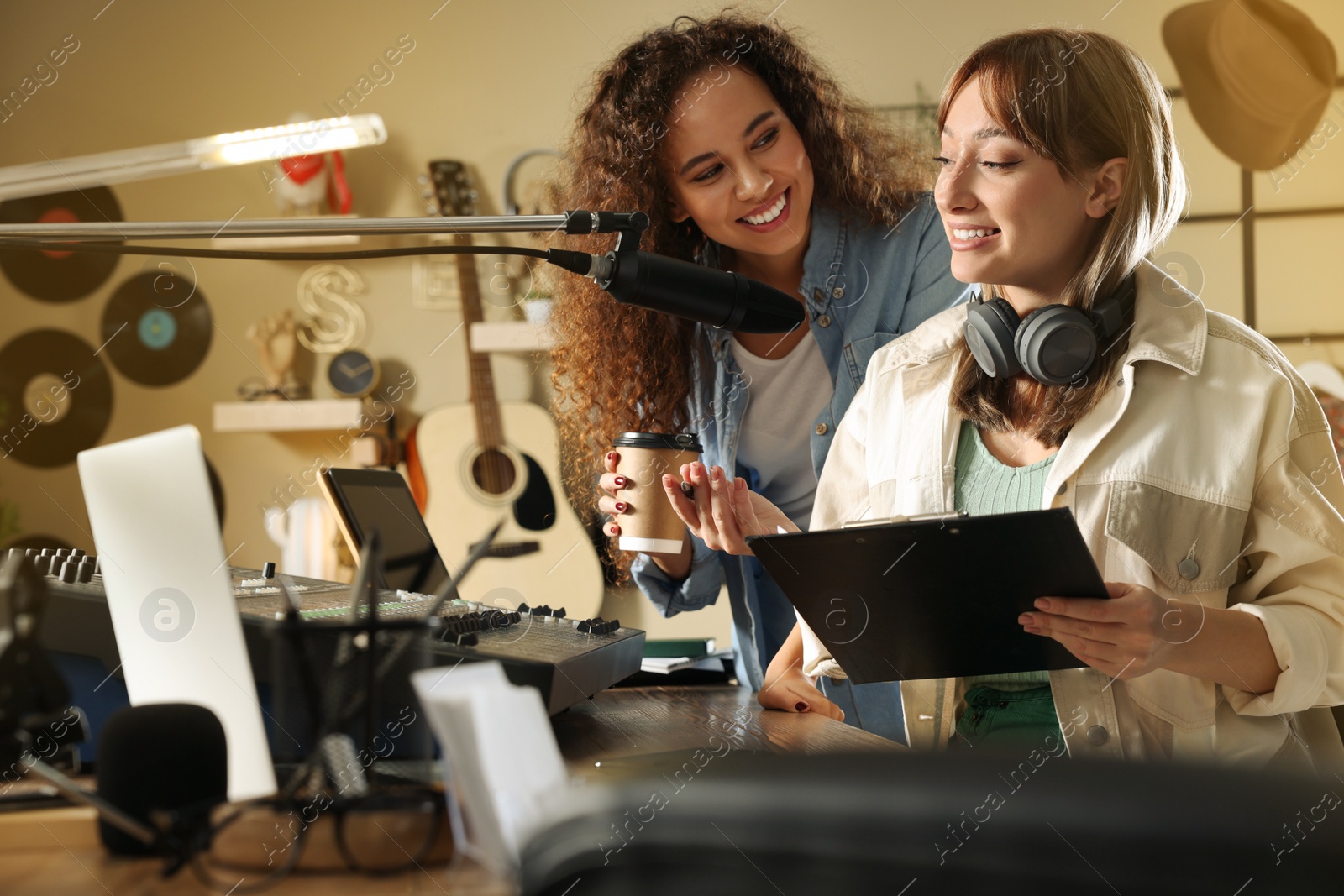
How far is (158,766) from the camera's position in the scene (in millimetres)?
358

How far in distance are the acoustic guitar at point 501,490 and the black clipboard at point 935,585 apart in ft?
5.58

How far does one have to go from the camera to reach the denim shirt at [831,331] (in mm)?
1489

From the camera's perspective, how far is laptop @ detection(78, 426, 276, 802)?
0.37 m

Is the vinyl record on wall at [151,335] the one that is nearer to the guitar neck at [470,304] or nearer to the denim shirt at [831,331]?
the guitar neck at [470,304]

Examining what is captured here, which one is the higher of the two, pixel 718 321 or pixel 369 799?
pixel 718 321

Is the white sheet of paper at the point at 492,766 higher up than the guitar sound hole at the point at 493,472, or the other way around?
the white sheet of paper at the point at 492,766

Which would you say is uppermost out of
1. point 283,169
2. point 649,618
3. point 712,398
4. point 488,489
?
point 283,169

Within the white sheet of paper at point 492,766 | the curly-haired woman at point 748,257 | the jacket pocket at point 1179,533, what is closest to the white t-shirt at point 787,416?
the curly-haired woman at point 748,257

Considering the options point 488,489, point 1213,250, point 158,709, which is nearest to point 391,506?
point 158,709

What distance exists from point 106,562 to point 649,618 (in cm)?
243

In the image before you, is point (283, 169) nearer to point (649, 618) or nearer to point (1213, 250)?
point (649, 618)

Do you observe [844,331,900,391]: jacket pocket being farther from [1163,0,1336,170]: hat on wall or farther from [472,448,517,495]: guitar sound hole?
[1163,0,1336,170]: hat on wall

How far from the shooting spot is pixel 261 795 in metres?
0.36

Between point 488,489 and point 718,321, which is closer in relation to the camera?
point 718,321
